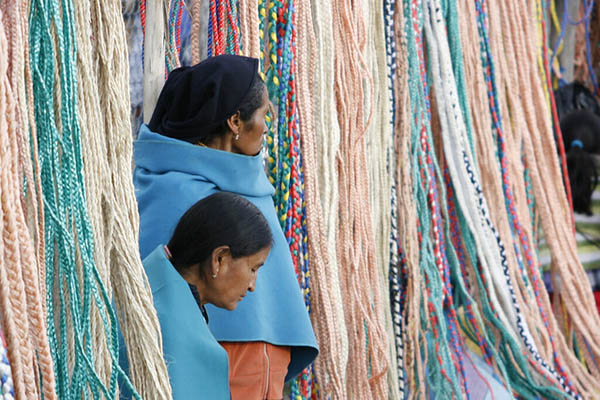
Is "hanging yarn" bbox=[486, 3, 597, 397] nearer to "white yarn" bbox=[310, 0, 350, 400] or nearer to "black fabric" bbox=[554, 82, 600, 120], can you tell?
"black fabric" bbox=[554, 82, 600, 120]

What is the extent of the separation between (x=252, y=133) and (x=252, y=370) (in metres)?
0.53

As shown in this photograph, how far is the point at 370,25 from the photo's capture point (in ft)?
9.16

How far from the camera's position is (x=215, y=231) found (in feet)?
5.24

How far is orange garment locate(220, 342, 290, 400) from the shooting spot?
1.83m

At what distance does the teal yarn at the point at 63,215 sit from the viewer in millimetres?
1373

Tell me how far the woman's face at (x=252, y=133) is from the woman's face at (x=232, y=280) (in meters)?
0.32

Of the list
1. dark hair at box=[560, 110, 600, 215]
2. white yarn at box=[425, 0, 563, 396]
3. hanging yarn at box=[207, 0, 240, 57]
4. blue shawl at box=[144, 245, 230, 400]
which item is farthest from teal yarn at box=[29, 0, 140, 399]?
dark hair at box=[560, 110, 600, 215]

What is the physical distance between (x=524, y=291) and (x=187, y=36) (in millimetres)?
1570

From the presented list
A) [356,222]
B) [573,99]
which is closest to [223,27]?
[356,222]

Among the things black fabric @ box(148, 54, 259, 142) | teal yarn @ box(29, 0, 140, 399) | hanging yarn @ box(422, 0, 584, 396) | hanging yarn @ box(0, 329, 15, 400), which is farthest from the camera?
hanging yarn @ box(422, 0, 584, 396)

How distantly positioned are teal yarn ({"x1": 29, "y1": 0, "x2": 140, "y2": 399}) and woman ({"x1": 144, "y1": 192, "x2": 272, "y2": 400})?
159 millimetres

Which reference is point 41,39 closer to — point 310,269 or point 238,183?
point 238,183

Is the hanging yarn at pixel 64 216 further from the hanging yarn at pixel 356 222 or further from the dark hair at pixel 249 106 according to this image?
the hanging yarn at pixel 356 222

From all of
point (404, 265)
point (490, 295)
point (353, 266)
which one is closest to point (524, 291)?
point (490, 295)
